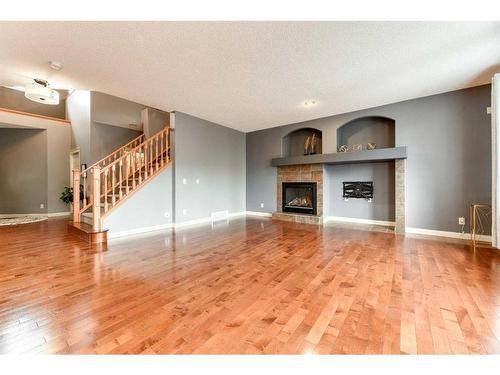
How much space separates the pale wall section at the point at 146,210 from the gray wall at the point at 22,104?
6066mm

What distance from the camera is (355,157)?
500 cm

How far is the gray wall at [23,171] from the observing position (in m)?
6.99

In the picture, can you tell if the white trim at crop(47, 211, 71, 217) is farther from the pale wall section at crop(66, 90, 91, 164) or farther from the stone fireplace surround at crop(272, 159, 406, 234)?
the stone fireplace surround at crop(272, 159, 406, 234)

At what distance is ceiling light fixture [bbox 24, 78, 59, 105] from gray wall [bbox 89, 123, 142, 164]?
397 cm

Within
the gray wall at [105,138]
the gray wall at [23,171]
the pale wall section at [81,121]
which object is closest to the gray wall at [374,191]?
the gray wall at [105,138]

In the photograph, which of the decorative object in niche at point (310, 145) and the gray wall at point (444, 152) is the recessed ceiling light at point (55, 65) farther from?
the gray wall at point (444, 152)

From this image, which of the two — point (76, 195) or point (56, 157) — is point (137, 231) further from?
point (56, 157)

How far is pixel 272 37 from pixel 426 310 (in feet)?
9.97

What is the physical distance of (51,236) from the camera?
427 cm

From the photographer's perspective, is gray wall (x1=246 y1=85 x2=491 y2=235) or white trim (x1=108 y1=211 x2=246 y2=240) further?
white trim (x1=108 y1=211 x2=246 y2=240)

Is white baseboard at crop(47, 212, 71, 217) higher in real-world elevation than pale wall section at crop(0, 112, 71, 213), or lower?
lower

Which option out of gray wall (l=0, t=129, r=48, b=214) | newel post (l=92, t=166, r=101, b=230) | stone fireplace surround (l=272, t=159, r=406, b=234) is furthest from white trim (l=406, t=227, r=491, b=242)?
gray wall (l=0, t=129, r=48, b=214)

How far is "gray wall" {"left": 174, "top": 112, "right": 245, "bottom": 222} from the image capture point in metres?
5.35
